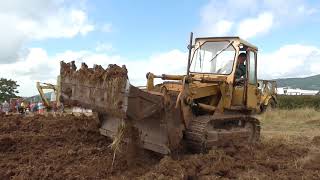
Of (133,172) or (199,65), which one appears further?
(199,65)

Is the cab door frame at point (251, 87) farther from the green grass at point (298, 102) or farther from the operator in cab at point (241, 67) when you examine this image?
the green grass at point (298, 102)

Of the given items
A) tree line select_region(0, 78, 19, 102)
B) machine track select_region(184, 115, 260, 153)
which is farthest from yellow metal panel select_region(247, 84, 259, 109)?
tree line select_region(0, 78, 19, 102)

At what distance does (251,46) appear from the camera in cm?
1152

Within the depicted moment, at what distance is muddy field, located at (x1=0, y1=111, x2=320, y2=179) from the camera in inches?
319

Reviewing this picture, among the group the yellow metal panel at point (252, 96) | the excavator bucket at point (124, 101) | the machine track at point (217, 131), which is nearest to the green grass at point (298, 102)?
the yellow metal panel at point (252, 96)

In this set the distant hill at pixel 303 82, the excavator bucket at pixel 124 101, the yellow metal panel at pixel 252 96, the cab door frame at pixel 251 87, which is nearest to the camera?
the excavator bucket at pixel 124 101

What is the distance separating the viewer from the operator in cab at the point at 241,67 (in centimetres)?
1112

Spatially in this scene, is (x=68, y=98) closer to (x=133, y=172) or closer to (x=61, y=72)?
(x=61, y=72)

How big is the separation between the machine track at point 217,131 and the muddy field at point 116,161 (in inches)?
14.1

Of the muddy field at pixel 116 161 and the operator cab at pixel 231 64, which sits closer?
the muddy field at pixel 116 161

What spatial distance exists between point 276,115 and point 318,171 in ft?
62.7

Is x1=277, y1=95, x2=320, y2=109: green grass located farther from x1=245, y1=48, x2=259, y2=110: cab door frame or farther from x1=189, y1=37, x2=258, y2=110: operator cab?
x1=189, y1=37, x2=258, y2=110: operator cab

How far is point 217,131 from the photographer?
10133 millimetres

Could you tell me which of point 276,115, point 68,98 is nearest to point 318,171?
point 68,98
